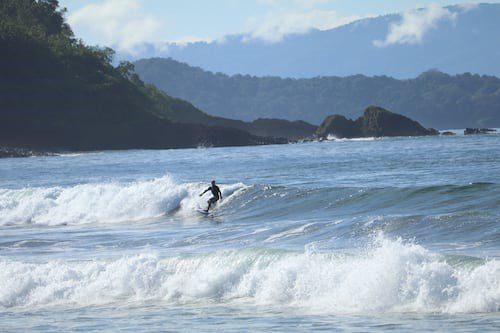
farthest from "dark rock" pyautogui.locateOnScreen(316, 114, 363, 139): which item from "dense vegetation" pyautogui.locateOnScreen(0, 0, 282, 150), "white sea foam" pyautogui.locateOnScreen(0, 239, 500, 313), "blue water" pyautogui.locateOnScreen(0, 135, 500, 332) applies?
"white sea foam" pyautogui.locateOnScreen(0, 239, 500, 313)

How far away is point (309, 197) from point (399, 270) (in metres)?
16.2

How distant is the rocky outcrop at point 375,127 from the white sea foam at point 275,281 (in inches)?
4257

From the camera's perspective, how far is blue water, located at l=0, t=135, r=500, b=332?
1600 centimetres

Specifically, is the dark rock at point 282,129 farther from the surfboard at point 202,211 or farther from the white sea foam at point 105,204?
the surfboard at point 202,211

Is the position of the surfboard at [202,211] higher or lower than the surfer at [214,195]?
lower

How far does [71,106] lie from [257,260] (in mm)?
107306

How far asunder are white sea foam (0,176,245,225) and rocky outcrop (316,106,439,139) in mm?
90532

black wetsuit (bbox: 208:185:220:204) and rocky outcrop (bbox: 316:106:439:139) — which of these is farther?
rocky outcrop (bbox: 316:106:439:139)

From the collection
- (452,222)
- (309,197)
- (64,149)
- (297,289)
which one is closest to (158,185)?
(309,197)

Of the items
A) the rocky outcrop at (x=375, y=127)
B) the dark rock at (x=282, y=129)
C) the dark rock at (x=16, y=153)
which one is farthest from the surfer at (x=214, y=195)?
the dark rock at (x=282, y=129)

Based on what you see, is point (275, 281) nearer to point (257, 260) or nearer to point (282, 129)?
point (257, 260)

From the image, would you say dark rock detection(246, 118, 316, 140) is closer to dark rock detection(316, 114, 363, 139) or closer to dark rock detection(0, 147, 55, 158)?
dark rock detection(316, 114, 363, 139)

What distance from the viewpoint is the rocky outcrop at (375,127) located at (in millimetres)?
126750

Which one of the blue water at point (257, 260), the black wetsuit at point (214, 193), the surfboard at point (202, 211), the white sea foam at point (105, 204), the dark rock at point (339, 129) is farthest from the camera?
the dark rock at point (339, 129)
